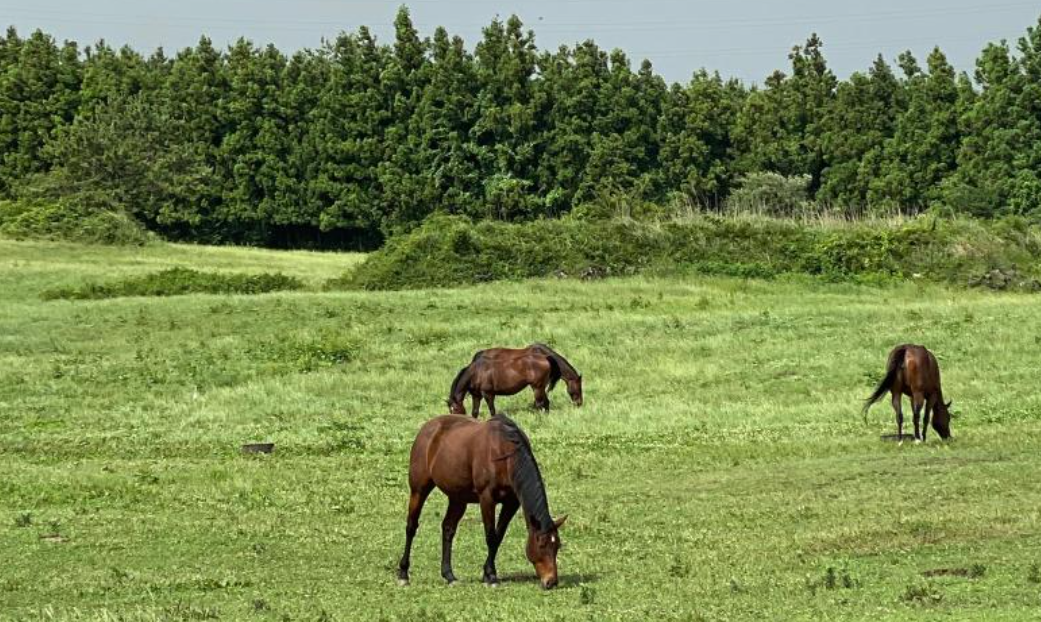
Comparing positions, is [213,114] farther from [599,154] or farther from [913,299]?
[913,299]

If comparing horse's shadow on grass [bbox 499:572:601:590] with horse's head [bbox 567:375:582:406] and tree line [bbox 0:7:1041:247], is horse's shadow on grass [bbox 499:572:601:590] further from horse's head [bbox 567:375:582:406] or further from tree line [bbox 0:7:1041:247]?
tree line [bbox 0:7:1041:247]

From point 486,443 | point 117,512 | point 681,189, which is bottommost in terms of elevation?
point 117,512

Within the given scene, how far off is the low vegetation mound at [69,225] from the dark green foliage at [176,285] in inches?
556

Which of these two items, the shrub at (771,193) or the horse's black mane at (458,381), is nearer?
the horse's black mane at (458,381)

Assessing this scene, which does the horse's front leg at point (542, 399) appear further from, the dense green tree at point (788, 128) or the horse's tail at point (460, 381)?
the dense green tree at point (788, 128)

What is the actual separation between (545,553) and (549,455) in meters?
10.6

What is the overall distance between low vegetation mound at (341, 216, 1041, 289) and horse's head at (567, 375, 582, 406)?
20.0 m

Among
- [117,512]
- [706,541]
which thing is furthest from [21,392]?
[706,541]

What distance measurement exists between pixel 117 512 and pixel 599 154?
59152 mm

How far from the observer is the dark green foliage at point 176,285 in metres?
44.2

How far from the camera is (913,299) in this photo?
4369 cm

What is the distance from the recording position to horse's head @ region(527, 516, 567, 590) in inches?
499

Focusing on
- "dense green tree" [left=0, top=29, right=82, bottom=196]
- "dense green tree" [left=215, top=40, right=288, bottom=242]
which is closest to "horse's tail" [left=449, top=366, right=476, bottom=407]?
"dense green tree" [left=215, top=40, right=288, bottom=242]

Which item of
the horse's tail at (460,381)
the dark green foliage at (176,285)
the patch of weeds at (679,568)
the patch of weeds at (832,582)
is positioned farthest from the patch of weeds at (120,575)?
the dark green foliage at (176,285)
